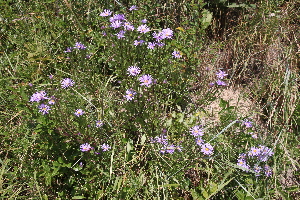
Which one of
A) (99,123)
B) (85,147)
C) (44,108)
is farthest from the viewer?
(99,123)

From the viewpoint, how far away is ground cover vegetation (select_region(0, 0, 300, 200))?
199cm

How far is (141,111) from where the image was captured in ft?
6.91

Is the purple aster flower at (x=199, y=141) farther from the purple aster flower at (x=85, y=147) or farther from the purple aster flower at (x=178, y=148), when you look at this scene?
the purple aster flower at (x=85, y=147)

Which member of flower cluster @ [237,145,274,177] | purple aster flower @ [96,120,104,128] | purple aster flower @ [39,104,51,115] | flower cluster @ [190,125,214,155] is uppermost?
purple aster flower @ [39,104,51,115]

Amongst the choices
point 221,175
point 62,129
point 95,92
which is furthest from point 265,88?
point 62,129

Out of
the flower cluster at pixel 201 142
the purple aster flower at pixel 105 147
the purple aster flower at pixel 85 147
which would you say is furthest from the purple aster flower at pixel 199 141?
the purple aster flower at pixel 85 147

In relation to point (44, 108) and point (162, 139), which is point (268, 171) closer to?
point (162, 139)

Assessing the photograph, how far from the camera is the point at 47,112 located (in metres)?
1.80

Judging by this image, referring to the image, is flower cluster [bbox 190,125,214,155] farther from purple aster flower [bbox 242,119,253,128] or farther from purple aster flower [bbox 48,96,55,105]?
purple aster flower [bbox 48,96,55,105]

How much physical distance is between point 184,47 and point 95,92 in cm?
100

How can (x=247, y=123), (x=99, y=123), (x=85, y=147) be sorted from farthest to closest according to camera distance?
(x=247, y=123), (x=99, y=123), (x=85, y=147)

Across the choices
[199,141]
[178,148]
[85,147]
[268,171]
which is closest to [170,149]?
[178,148]

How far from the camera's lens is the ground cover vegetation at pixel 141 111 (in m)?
1.99

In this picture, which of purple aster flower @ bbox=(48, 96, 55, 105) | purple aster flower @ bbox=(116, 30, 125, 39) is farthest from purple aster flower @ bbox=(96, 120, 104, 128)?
purple aster flower @ bbox=(116, 30, 125, 39)
